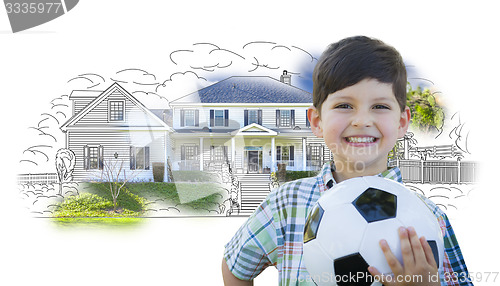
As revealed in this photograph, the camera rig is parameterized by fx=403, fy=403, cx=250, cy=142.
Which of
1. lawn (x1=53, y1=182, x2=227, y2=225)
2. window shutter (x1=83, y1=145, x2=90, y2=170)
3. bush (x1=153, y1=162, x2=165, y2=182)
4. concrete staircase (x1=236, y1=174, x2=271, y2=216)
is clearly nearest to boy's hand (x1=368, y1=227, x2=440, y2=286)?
concrete staircase (x1=236, y1=174, x2=271, y2=216)

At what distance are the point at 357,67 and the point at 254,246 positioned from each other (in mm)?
1031

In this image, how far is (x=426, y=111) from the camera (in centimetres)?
973

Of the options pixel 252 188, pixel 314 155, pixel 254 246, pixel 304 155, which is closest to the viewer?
pixel 254 246

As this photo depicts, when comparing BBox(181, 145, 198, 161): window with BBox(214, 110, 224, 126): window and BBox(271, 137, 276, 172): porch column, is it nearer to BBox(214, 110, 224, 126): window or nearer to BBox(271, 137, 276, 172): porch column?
BBox(214, 110, 224, 126): window

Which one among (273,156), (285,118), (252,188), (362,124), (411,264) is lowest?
(252,188)

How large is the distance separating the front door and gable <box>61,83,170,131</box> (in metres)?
2.49

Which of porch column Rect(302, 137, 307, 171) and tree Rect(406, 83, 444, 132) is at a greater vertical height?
tree Rect(406, 83, 444, 132)

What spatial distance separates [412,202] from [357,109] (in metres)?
0.51

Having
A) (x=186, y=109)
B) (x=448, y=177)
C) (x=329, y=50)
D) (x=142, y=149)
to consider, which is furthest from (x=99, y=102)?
(x=329, y=50)

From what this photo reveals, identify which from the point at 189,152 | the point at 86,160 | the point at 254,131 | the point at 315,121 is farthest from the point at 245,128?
the point at 315,121

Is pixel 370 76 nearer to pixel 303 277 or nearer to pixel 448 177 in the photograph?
pixel 303 277

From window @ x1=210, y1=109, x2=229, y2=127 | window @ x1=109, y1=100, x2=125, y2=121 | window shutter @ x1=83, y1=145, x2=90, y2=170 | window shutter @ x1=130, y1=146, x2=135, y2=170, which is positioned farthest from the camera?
window @ x1=109, y1=100, x2=125, y2=121

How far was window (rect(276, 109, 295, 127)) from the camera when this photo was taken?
10.7 meters

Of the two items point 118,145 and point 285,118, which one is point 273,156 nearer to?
point 285,118
